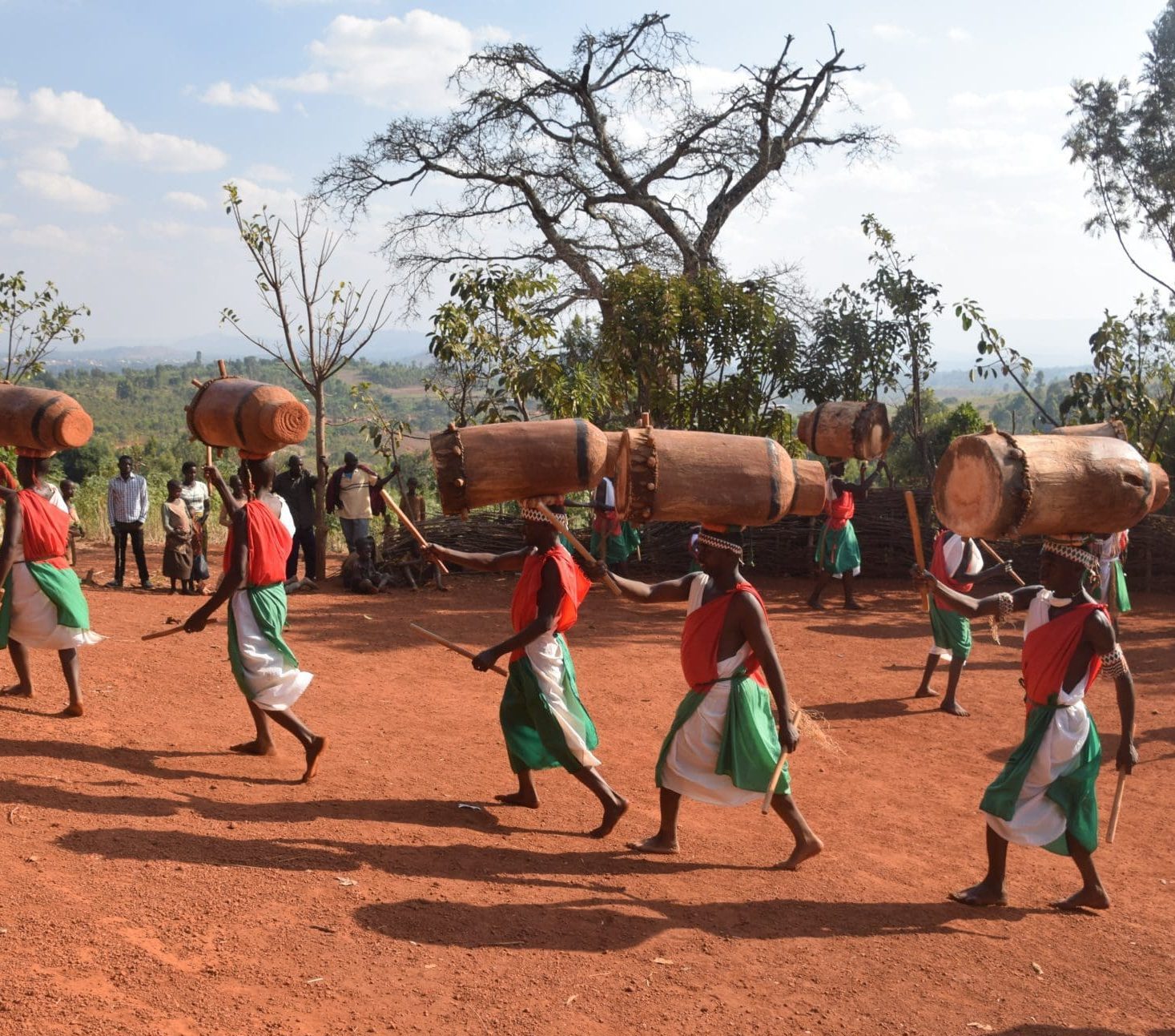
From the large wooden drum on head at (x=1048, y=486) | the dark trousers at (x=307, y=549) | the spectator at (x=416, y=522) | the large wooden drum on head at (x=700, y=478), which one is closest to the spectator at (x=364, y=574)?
the spectator at (x=416, y=522)

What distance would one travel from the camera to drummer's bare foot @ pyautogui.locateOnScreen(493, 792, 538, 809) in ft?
19.8

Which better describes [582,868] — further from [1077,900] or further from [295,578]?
[295,578]

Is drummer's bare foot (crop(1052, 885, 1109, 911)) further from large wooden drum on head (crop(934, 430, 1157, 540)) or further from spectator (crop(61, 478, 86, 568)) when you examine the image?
spectator (crop(61, 478, 86, 568))

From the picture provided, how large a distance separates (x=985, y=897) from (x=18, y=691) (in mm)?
5997

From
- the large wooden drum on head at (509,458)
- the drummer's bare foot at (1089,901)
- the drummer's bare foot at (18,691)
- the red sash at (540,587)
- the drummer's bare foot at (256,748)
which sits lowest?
the drummer's bare foot at (1089,901)

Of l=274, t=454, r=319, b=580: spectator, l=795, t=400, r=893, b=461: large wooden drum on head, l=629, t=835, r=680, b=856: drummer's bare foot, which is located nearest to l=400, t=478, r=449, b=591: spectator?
l=274, t=454, r=319, b=580: spectator

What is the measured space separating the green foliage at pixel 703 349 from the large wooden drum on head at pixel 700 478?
1036cm

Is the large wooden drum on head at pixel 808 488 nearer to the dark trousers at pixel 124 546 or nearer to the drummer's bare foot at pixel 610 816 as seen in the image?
the drummer's bare foot at pixel 610 816

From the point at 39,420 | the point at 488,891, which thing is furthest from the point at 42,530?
the point at 488,891

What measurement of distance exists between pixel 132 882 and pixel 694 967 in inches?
91.6

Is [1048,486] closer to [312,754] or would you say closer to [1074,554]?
[1074,554]

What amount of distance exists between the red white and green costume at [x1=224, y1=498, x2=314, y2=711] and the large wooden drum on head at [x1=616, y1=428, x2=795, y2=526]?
2.29 m

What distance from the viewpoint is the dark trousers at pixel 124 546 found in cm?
1348

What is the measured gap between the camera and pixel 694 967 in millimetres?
4277
